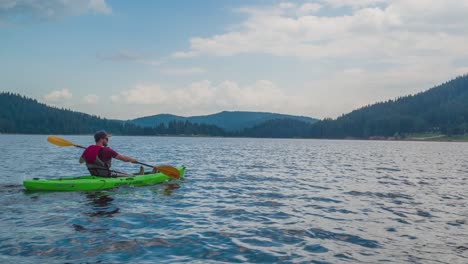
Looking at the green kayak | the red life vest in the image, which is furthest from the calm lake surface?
the red life vest

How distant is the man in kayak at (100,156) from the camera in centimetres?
1766

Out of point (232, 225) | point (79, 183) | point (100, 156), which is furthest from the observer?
point (100, 156)

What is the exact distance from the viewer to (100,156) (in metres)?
18.1

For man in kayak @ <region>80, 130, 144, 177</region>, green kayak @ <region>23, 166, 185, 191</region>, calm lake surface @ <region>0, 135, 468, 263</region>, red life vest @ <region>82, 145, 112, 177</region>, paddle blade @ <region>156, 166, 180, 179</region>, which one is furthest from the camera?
paddle blade @ <region>156, 166, 180, 179</region>

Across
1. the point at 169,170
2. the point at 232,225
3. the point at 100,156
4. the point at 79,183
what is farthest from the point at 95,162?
the point at 232,225

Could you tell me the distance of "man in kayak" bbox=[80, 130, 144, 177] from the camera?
17.7 meters

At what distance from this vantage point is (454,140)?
655 ft

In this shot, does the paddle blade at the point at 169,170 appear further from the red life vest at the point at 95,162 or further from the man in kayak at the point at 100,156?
the red life vest at the point at 95,162

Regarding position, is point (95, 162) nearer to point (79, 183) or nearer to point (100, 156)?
point (100, 156)

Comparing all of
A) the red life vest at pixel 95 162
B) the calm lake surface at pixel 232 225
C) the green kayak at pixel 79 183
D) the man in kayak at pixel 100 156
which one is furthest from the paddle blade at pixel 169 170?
the red life vest at pixel 95 162

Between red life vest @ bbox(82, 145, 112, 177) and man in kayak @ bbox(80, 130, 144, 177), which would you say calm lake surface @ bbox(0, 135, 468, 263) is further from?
man in kayak @ bbox(80, 130, 144, 177)

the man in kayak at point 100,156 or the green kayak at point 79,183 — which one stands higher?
the man in kayak at point 100,156

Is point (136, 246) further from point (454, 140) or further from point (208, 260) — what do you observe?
point (454, 140)

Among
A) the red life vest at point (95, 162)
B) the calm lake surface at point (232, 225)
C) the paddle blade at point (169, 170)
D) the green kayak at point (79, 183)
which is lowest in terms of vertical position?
the calm lake surface at point (232, 225)
